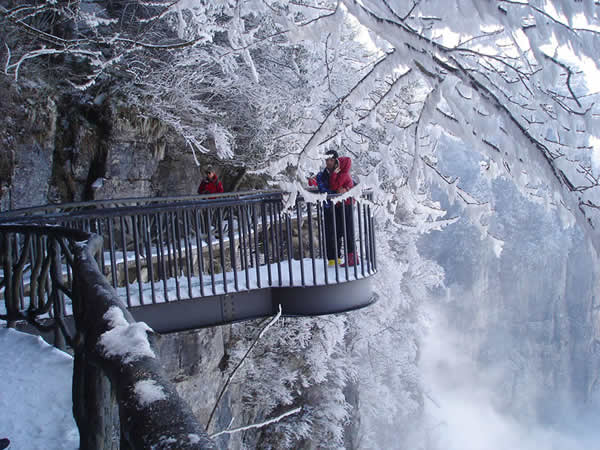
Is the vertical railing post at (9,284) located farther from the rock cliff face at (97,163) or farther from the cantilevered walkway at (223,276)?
the rock cliff face at (97,163)

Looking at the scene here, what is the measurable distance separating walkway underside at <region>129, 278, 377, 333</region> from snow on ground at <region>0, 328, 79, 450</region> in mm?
1994

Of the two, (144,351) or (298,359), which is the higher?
(144,351)

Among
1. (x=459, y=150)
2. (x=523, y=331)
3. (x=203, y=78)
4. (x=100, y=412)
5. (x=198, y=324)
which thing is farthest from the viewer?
(x=459, y=150)

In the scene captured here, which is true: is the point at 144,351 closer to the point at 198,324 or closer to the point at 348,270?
the point at 198,324

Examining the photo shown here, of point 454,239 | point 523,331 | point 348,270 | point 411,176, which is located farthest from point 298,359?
point 523,331

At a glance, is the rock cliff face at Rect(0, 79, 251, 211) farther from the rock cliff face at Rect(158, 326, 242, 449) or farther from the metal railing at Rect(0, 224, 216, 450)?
the metal railing at Rect(0, 224, 216, 450)

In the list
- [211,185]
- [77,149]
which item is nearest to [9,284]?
[211,185]

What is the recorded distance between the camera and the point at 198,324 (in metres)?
5.38

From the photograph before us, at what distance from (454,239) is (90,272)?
3890 centimetres

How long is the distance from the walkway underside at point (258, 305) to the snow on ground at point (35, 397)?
199 centimetres

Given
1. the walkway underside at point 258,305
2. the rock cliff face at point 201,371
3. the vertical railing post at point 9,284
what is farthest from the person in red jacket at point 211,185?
the vertical railing post at point 9,284

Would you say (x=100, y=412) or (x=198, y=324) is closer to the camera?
(x=100, y=412)

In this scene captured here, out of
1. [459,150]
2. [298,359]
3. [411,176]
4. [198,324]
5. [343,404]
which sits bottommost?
[343,404]

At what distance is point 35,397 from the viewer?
8.00ft
